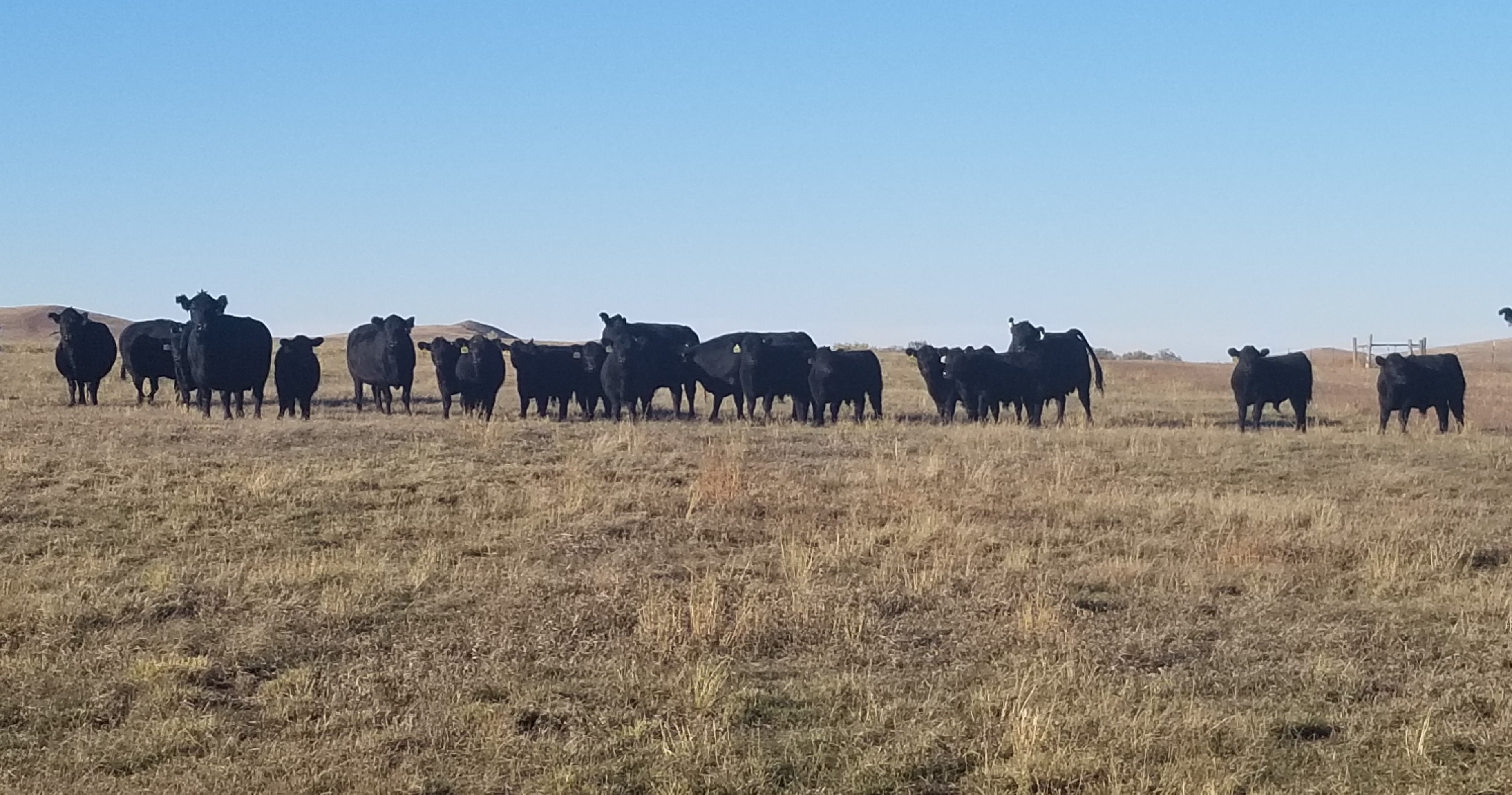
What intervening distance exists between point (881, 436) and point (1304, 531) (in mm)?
7754

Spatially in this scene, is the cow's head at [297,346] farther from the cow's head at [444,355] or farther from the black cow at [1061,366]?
the black cow at [1061,366]

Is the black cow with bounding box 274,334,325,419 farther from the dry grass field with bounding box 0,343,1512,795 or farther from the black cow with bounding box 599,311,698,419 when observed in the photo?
the dry grass field with bounding box 0,343,1512,795

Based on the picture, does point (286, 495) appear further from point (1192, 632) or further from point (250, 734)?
point (1192, 632)

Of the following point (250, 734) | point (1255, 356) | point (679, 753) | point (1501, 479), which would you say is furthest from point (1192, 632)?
point (1255, 356)

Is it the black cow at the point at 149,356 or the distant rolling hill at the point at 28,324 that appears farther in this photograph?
the distant rolling hill at the point at 28,324

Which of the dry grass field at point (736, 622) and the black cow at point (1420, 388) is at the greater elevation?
the black cow at point (1420, 388)

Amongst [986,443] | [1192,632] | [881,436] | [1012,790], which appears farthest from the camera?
[881,436]

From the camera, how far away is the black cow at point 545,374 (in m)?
25.7

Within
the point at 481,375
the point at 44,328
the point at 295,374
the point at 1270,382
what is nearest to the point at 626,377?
the point at 481,375

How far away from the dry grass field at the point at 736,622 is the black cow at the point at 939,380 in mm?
8944

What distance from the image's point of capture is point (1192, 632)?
882 cm

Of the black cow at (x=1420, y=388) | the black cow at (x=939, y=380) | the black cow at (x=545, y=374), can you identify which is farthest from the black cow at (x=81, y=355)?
the black cow at (x=1420, y=388)

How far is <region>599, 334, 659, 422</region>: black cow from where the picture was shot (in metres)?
25.3

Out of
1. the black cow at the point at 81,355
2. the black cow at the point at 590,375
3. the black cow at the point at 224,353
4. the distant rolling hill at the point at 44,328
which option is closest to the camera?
the black cow at the point at 224,353
